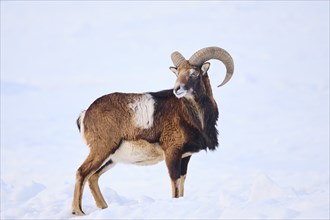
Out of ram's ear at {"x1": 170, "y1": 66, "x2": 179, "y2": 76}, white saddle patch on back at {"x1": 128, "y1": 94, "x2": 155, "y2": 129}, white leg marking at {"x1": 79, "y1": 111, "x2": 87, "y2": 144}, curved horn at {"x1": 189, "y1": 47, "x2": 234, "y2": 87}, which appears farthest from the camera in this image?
white leg marking at {"x1": 79, "y1": 111, "x2": 87, "y2": 144}

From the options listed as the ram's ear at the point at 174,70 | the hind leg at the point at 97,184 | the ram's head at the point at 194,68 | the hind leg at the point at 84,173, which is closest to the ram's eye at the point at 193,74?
the ram's head at the point at 194,68

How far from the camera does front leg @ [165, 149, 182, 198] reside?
1944 cm

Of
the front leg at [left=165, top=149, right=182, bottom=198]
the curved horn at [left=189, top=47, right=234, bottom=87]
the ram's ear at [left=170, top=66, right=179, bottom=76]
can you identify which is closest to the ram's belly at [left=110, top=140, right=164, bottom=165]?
the front leg at [left=165, top=149, right=182, bottom=198]

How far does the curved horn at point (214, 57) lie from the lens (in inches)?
791

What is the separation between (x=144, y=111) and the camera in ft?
66.1

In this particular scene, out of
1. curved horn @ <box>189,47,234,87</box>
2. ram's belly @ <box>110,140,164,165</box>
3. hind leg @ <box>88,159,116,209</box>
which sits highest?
curved horn @ <box>189,47,234,87</box>

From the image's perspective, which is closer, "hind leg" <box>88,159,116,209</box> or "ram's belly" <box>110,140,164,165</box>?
"ram's belly" <box>110,140,164,165</box>

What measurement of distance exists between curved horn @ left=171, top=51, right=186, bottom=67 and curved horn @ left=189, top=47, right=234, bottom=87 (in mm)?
287

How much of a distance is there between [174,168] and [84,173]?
7.24 feet

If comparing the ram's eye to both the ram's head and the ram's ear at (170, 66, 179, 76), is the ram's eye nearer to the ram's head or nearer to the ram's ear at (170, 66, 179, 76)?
the ram's head

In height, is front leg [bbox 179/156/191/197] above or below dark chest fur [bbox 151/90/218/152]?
below

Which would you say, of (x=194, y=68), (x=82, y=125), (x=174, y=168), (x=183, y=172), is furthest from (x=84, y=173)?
(x=194, y=68)

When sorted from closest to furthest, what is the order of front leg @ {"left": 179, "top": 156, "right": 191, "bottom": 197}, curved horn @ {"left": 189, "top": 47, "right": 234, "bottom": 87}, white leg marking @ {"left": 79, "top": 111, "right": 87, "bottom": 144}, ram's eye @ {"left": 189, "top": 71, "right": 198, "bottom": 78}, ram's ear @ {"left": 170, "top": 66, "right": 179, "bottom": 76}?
ram's eye @ {"left": 189, "top": 71, "right": 198, "bottom": 78}, front leg @ {"left": 179, "top": 156, "right": 191, "bottom": 197}, curved horn @ {"left": 189, "top": 47, "right": 234, "bottom": 87}, ram's ear @ {"left": 170, "top": 66, "right": 179, "bottom": 76}, white leg marking @ {"left": 79, "top": 111, "right": 87, "bottom": 144}

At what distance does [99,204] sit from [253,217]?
5.83 meters
